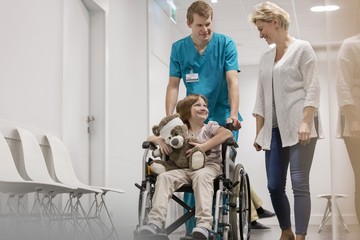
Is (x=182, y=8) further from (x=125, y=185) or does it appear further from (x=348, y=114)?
(x=348, y=114)

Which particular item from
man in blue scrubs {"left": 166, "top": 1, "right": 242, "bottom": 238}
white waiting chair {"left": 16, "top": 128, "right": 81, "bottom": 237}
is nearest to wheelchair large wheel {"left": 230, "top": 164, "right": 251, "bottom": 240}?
man in blue scrubs {"left": 166, "top": 1, "right": 242, "bottom": 238}

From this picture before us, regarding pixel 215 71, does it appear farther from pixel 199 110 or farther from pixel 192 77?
pixel 199 110

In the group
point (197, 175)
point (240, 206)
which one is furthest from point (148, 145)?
point (240, 206)

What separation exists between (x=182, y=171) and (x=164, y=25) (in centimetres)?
479

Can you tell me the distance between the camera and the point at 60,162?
364 centimetres

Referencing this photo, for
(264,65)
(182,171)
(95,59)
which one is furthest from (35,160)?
(95,59)

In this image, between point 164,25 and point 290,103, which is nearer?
point 290,103

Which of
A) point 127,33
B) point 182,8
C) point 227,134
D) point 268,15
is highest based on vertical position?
point 182,8

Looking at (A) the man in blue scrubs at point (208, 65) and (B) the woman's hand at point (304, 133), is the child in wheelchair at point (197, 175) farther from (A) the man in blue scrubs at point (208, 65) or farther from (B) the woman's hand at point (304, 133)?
(B) the woman's hand at point (304, 133)

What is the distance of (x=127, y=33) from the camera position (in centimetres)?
552

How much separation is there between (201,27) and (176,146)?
2.27 ft

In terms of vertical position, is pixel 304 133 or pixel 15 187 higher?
pixel 304 133

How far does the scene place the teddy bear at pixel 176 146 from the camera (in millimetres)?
2381

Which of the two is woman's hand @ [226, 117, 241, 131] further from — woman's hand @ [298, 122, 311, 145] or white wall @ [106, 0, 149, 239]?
white wall @ [106, 0, 149, 239]
